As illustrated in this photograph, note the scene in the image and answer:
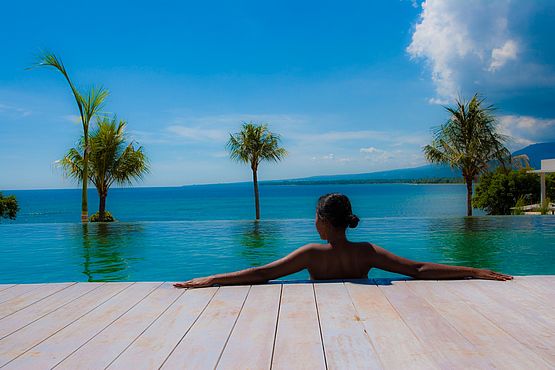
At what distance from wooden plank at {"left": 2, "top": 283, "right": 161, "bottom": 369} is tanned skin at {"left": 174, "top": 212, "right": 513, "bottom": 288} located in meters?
0.38

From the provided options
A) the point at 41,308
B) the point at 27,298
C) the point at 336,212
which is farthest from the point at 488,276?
the point at 27,298

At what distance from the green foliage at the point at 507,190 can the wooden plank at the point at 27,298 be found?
101 feet

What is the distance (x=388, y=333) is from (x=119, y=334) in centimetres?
124

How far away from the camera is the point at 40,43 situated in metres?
12.9

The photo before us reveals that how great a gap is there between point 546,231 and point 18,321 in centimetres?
1063

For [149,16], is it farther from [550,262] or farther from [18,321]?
[18,321]

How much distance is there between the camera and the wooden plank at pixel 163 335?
1.85m

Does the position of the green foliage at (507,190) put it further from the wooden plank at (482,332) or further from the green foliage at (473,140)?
the wooden plank at (482,332)

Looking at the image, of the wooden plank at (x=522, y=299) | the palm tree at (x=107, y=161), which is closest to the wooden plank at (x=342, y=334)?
the wooden plank at (x=522, y=299)

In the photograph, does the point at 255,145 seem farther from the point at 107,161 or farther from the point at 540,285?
the point at 540,285

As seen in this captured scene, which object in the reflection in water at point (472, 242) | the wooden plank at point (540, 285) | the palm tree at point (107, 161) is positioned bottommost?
the reflection in water at point (472, 242)

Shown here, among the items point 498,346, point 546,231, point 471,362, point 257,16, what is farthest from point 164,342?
point 257,16

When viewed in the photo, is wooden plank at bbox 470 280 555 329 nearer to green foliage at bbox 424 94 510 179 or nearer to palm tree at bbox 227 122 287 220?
green foliage at bbox 424 94 510 179

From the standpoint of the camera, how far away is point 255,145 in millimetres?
19484
